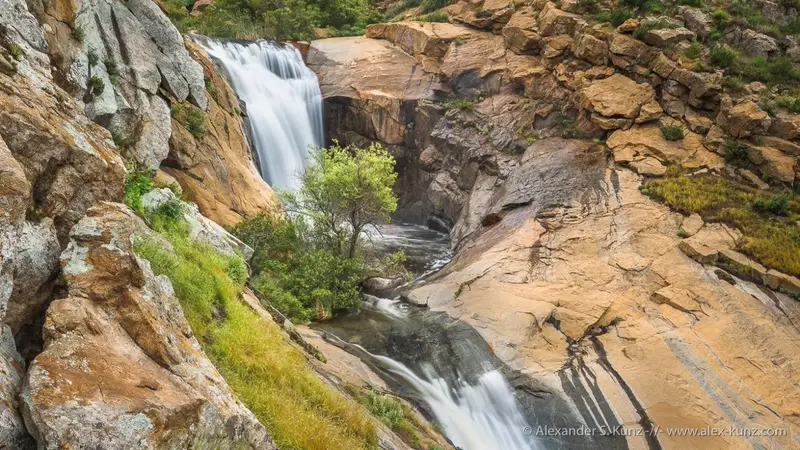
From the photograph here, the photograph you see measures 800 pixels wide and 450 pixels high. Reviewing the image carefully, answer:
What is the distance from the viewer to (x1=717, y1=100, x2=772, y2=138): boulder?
19.2m

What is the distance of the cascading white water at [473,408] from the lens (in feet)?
34.9

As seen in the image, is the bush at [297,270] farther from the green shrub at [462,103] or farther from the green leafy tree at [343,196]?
the green shrub at [462,103]

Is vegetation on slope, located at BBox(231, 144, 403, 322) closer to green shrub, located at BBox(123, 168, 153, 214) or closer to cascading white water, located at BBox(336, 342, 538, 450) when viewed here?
cascading white water, located at BBox(336, 342, 538, 450)

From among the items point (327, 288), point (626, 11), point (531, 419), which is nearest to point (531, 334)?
point (531, 419)

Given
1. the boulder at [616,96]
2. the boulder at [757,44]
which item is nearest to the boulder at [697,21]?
the boulder at [757,44]

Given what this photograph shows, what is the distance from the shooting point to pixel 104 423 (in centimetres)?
344

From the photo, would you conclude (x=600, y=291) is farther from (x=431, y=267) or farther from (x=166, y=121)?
(x=166, y=121)

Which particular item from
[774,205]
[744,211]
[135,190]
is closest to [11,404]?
[135,190]

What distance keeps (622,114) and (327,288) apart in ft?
51.6

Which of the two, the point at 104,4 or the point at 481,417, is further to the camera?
the point at 104,4

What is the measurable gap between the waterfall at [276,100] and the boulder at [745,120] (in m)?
18.1

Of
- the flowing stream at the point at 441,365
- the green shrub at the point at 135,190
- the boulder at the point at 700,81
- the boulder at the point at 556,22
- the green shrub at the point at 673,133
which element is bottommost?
the flowing stream at the point at 441,365

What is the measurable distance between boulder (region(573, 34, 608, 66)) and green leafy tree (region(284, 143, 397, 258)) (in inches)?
523

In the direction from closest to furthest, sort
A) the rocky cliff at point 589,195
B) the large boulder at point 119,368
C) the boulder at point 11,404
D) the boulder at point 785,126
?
the boulder at point 11,404 < the large boulder at point 119,368 < the rocky cliff at point 589,195 < the boulder at point 785,126
